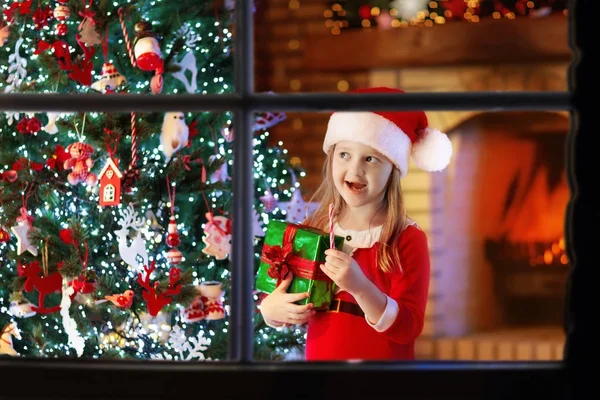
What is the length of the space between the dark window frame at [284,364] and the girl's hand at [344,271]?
0.63ft

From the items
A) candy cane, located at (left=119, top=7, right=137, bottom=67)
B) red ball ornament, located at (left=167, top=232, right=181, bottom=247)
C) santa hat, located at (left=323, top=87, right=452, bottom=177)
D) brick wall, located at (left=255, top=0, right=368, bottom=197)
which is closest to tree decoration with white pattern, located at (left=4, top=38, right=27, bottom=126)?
candy cane, located at (left=119, top=7, right=137, bottom=67)

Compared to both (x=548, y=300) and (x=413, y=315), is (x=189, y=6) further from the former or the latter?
(x=548, y=300)

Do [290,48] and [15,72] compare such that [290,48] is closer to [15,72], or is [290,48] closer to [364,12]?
[364,12]

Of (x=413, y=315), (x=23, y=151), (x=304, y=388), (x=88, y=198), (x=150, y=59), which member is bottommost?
(x=304, y=388)

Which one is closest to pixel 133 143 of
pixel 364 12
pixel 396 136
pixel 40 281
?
pixel 40 281

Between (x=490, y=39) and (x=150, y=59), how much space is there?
1.99 meters

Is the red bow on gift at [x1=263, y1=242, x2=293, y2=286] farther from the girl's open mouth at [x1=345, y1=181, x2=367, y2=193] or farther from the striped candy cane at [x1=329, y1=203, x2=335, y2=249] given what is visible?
the girl's open mouth at [x1=345, y1=181, x2=367, y2=193]

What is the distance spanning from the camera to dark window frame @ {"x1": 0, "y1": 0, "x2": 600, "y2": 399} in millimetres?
1299

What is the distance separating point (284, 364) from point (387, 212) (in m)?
0.43

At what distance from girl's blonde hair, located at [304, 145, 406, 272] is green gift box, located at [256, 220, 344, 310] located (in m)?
0.07

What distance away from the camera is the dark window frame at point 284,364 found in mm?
1299

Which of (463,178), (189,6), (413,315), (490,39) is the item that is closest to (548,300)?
(463,178)

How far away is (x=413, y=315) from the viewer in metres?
1.56

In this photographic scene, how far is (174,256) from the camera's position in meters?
1.79
